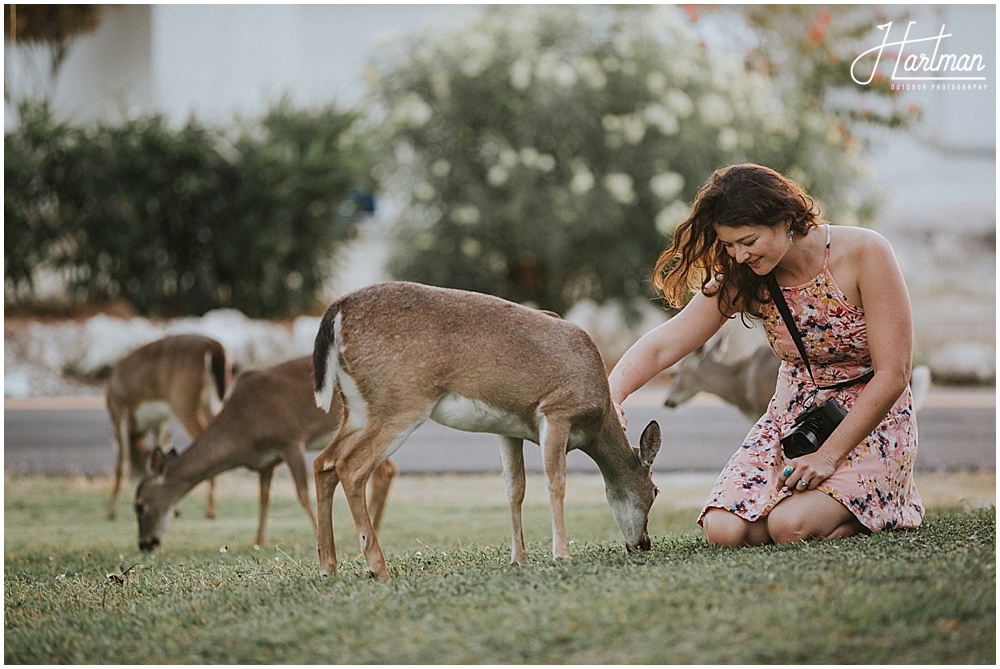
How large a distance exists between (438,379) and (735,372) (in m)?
3.69

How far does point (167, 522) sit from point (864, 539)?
12.6 feet

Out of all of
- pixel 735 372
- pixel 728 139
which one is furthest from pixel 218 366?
pixel 728 139

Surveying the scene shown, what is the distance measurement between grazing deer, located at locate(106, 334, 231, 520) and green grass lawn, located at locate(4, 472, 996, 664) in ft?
7.33

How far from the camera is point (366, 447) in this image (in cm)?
338

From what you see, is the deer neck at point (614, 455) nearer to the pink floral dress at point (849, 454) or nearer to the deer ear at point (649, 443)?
the deer ear at point (649, 443)

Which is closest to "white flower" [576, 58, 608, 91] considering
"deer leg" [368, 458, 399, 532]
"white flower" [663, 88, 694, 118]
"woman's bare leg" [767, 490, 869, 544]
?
"white flower" [663, 88, 694, 118]

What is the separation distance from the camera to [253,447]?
578 cm

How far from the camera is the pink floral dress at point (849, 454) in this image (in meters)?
3.75

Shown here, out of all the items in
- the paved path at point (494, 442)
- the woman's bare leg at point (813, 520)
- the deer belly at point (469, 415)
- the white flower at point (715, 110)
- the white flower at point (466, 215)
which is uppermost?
the white flower at point (715, 110)

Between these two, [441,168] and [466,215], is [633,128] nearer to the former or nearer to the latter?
[466,215]

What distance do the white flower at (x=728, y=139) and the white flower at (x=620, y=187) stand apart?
3.21 ft

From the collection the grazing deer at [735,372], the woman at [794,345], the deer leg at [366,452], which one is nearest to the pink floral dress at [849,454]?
the woman at [794,345]

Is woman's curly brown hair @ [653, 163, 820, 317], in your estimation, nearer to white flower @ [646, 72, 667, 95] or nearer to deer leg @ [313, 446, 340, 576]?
deer leg @ [313, 446, 340, 576]

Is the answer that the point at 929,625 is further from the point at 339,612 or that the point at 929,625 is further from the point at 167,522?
the point at 167,522
